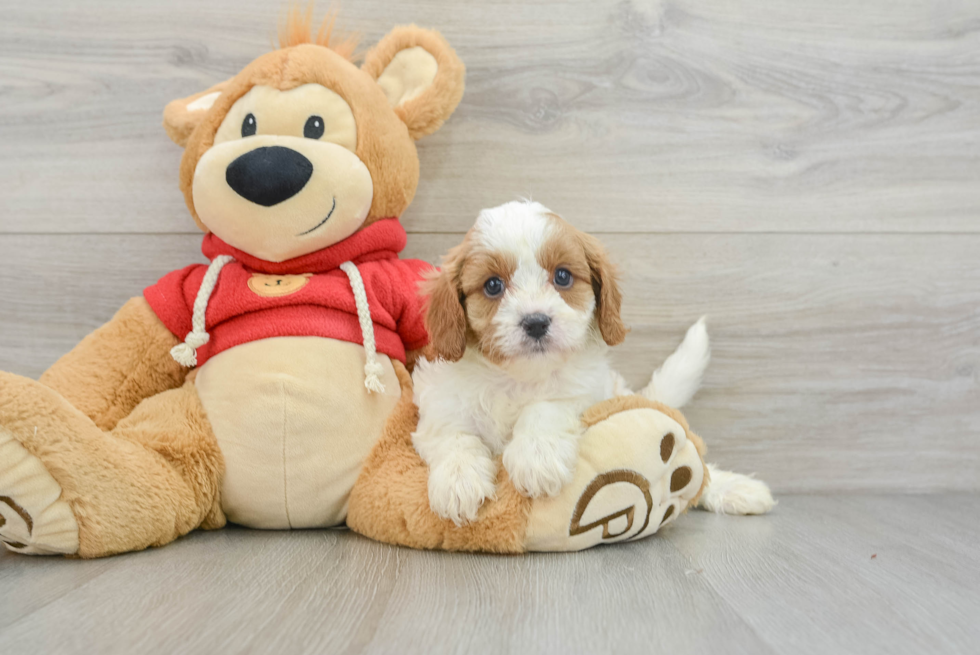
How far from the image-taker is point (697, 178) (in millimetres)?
1663

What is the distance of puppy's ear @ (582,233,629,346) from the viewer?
1.21 metres

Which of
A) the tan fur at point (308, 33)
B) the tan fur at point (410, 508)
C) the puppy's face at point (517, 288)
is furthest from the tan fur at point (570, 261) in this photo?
the tan fur at point (308, 33)

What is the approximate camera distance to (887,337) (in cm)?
169

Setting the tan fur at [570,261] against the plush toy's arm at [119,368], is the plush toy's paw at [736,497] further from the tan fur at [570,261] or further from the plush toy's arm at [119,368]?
the plush toy's arm at [119,368]

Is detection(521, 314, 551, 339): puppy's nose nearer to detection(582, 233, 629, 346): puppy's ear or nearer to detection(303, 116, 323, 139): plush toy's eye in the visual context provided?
detection(582, 233, 629, 346): puppy's ear

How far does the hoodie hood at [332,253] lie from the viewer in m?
1.38

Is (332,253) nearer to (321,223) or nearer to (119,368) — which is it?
(321,223)

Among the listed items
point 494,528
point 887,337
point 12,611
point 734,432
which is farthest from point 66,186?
point 887,337

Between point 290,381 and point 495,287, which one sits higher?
point 495,287

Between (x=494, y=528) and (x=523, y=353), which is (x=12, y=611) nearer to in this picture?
(x=494, y=528)

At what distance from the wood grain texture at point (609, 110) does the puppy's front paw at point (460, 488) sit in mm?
700

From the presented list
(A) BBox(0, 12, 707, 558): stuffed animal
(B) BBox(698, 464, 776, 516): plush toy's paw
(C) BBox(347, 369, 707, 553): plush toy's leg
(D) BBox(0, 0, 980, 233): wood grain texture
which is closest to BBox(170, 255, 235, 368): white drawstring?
(A) BBox(0, 12, 707, 558): stuffed animal

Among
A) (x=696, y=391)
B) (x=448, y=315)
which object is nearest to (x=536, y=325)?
(x=448, y=315)

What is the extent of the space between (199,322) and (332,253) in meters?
0.29
